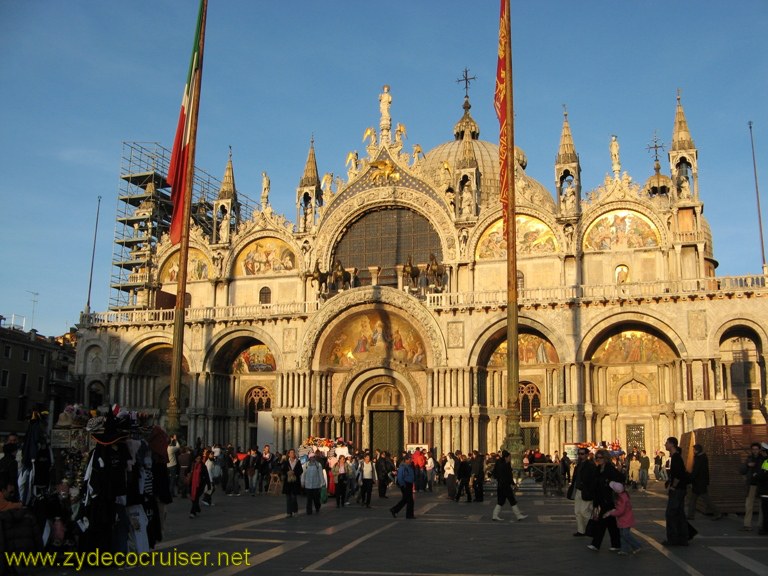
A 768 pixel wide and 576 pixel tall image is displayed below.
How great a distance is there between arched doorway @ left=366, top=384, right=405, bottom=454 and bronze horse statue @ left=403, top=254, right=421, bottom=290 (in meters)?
5.34

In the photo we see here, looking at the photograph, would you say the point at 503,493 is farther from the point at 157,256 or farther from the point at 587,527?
the point at 157,256

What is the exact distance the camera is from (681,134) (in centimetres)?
4181

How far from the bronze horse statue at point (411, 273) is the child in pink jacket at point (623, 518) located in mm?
28566

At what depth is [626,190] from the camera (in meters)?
41.0

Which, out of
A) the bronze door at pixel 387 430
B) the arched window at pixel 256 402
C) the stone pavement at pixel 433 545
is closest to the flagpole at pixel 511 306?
the stone pavement at pixel 433 545

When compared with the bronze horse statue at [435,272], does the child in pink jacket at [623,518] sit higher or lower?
lower

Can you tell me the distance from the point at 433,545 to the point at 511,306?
1561 centimetres

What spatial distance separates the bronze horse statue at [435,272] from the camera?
4247cm

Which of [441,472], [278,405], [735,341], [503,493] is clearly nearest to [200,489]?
[503,493]

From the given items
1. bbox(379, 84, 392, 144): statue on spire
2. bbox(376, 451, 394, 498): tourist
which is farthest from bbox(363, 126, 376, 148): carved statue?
bbox(376, 451, 394, 498): tourist

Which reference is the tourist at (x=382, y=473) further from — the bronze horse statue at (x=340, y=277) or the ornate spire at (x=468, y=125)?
the ornate spire at (x=468, y=125)

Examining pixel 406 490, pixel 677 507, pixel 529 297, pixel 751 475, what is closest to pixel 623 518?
pixel 677 507

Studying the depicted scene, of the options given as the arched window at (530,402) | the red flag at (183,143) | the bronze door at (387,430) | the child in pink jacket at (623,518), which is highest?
the red flag at (183,143)

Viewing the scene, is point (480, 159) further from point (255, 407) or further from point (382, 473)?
point (382, 473)
